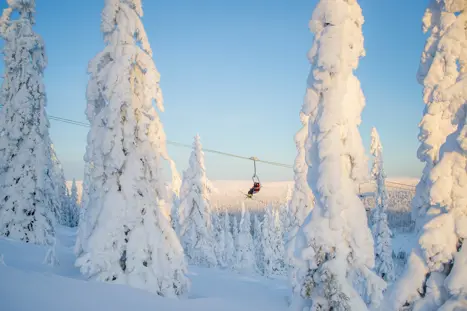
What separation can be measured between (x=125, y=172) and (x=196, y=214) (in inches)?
767

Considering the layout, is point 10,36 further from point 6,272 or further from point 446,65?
point 446,65

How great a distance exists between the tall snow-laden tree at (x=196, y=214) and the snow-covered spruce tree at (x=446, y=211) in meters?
21.6

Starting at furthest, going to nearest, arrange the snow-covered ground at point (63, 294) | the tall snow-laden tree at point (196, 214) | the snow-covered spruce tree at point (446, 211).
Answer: the tall snow-laden tree at point (196, 214), the snow-covered spruce tree at point (446, 211), the snow-covered ground at point (63, 294)

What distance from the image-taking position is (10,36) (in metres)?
18.5

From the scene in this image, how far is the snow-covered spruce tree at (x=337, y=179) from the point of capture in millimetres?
9023

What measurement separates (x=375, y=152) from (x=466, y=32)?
3129 cm

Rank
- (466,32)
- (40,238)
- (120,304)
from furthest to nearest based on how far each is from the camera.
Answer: (40,238), (466,32), (120,304)

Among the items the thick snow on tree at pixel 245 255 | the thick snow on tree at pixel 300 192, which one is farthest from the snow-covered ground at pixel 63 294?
the thick snow on tree at pixel 245 255

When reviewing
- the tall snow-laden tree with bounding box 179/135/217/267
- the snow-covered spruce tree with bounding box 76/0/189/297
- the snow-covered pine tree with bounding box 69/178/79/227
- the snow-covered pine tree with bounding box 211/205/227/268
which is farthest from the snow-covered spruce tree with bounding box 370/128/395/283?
the snow-covered pine tree with bounding box 69/178/79/227

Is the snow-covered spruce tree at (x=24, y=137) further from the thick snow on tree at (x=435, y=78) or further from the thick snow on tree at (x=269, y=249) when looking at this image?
the thick snow on tree at (x=269, y=249)

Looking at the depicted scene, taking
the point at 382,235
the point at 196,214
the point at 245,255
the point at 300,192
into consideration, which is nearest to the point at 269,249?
the point at 245,255

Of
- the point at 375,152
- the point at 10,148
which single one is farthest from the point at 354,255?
the point at 375,152

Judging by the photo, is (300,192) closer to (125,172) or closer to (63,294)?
(125,172)

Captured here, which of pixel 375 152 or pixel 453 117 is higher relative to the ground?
pixel 375 152
